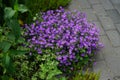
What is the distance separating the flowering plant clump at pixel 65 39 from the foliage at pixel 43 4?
0.37 metres

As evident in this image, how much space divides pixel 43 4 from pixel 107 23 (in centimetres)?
114

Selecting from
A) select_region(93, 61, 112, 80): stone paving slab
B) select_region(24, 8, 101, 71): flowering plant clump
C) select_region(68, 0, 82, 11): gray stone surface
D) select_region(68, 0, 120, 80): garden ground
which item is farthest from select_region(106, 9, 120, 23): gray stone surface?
select_region(93, 61, 112, 80): stone paving slab

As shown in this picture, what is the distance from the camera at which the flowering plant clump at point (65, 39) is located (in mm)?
3389

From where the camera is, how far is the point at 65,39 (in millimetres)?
3502

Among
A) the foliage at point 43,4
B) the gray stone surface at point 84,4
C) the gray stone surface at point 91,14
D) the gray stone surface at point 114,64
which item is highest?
the foliage at point 43,4

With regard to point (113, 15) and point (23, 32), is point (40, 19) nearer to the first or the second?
point (23, 32)

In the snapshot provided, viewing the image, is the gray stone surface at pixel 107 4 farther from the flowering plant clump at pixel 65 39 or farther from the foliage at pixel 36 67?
the foliage at pixel 36 67

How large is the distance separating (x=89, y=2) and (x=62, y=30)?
1630 mm

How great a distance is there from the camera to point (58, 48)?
338 cm

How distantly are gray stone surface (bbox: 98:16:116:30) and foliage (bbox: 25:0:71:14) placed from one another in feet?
2.40

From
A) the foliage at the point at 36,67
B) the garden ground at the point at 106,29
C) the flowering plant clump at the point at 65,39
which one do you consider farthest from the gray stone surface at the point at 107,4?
the foliage at the point at 36,67

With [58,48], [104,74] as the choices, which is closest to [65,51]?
[58,48]

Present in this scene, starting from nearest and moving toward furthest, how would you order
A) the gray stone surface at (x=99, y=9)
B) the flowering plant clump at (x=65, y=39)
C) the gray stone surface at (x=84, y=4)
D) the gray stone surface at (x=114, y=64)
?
the flowering plant clump at (x=65, y=39)
the gray stone surface at (x=114, y=64)
the gray stone surface at (x=99, y=9)
the gray stone surface at (x=84, y=4)

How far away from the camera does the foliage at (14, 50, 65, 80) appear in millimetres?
3000
